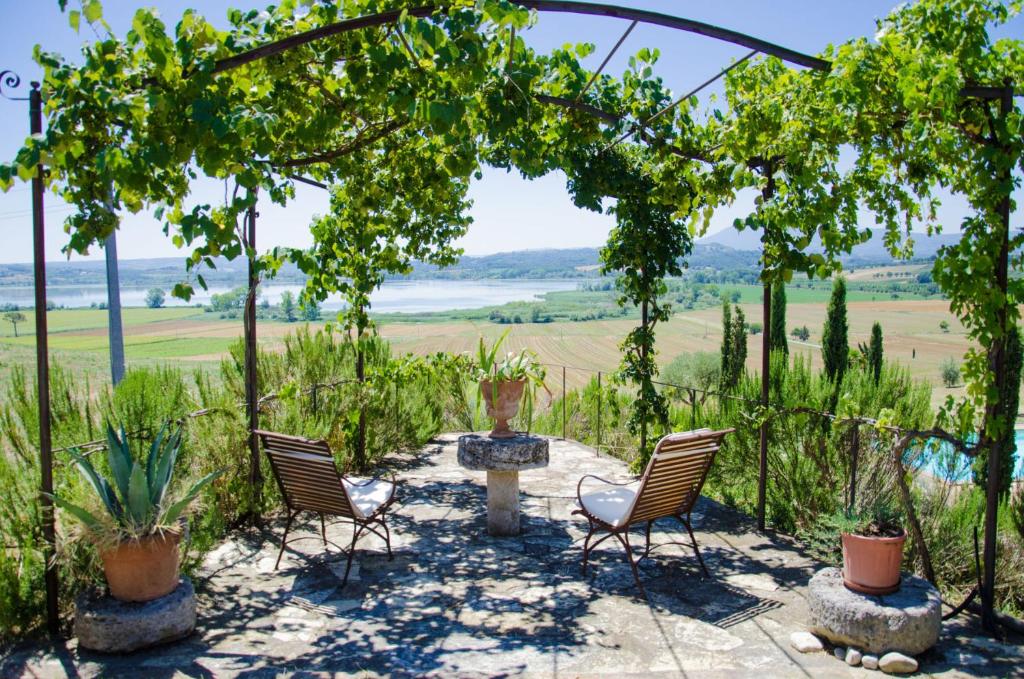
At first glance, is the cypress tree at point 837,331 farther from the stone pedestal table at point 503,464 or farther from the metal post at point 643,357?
the stone pedestal table at point 503,464

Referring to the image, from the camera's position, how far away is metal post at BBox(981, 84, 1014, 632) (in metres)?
3.35

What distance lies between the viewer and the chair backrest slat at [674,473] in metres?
3.77

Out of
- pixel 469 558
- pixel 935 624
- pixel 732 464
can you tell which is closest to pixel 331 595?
pixel 469 558

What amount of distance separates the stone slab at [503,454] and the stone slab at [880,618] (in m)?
1.88

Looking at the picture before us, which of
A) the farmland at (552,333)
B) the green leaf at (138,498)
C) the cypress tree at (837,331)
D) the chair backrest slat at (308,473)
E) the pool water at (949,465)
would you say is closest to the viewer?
the green leaf at (138,498)

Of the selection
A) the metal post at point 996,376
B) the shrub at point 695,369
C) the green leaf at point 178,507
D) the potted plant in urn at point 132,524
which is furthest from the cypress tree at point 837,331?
the potted plant in urn at point 132,524

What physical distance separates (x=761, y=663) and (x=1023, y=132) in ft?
8.65

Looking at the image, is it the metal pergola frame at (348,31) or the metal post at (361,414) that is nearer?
the metal pergola frame at (348,31)

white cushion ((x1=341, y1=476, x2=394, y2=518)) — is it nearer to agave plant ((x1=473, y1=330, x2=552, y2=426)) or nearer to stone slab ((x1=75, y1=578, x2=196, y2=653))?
agave plant ((x1=473, y1=330, x2=552, y2=426))

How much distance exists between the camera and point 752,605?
12.3 ft

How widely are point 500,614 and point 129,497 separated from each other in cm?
185

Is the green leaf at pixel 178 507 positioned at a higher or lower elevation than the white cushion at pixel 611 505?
higher

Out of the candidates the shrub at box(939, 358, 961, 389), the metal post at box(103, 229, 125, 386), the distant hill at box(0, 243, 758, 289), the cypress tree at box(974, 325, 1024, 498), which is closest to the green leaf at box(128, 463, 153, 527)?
the distant hill at box(0, 243, 758, 289)

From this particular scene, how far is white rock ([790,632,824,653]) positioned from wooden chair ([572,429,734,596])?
0.79 m
